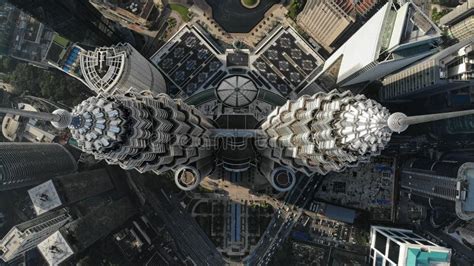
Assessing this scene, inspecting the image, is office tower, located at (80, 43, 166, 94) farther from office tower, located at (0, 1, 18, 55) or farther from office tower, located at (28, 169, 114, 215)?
office tower, located at (0, 1, 18, 55)

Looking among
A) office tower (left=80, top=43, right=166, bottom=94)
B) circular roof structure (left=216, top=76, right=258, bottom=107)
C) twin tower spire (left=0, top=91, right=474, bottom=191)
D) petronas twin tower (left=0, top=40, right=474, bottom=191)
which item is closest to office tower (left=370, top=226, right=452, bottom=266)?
petronas twin tower (left=0, top=40, right=474, bottom=191)

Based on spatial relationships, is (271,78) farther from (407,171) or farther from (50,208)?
(50,208)

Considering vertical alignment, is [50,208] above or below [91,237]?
above

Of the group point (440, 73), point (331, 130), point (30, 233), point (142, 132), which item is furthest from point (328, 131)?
point (30, 233)

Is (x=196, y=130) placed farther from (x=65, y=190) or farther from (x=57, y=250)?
(x=57, y=250)

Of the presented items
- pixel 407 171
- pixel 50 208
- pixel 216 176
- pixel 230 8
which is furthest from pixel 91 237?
pixel 407 171

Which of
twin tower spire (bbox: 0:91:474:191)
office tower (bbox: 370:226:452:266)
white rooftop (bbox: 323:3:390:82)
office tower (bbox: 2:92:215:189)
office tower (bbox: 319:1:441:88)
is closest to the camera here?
twin tower spire (bbox: 0:91:474:191)
